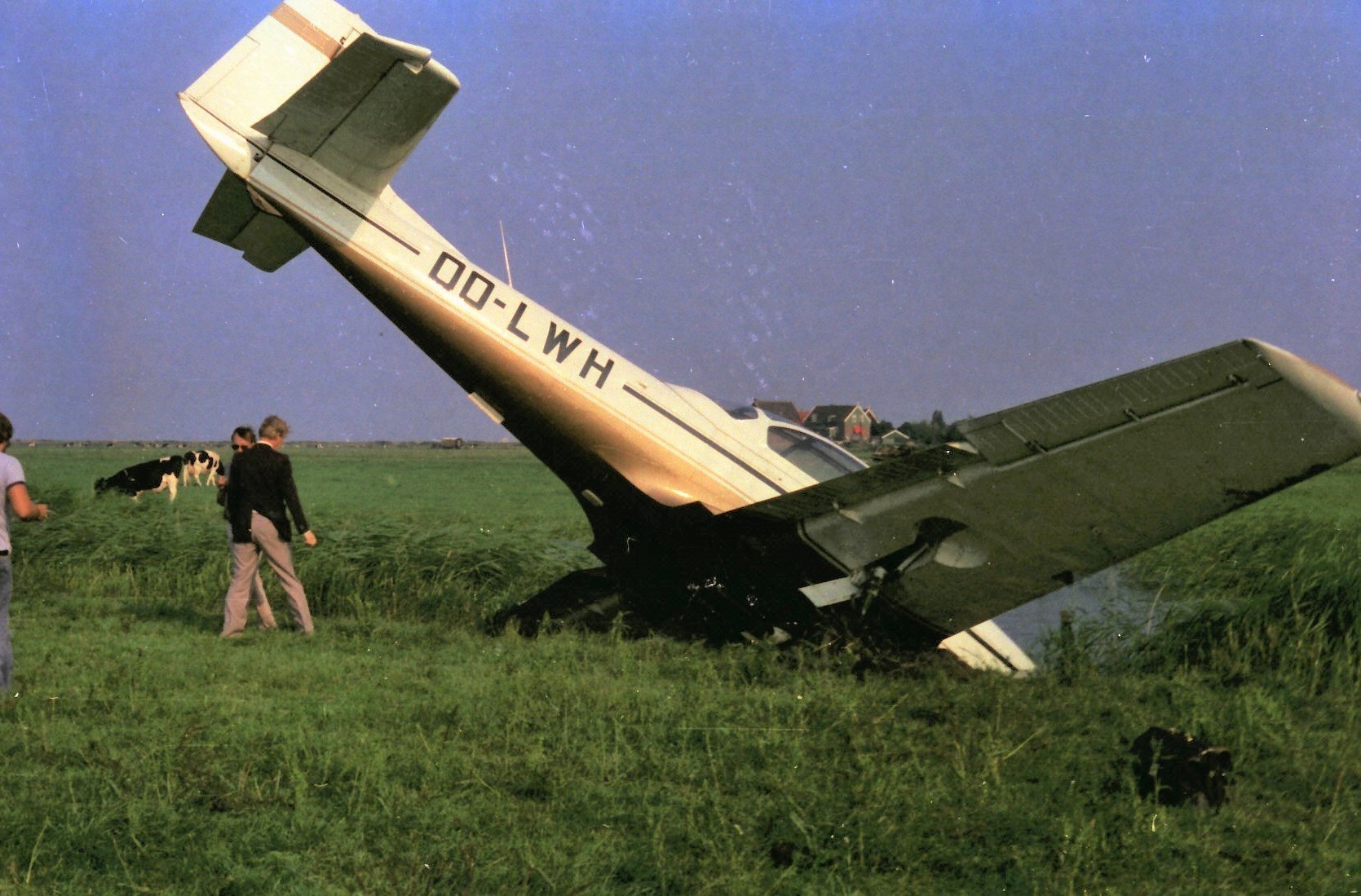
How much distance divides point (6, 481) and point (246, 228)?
3.12m

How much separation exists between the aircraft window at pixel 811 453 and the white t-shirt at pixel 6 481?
5204mm

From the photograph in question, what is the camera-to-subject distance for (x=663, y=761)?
5086 mm

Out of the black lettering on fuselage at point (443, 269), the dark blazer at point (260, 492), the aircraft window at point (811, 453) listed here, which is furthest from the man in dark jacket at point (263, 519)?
the aircraft window at point (811, 453)

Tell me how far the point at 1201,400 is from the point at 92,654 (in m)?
7.43

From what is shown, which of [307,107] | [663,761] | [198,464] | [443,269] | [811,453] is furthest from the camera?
[198,464]

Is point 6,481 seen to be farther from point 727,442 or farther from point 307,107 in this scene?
point 727,442

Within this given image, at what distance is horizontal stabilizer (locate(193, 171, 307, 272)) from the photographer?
8.76 m

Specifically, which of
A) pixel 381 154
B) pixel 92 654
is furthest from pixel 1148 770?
pixel 92 654

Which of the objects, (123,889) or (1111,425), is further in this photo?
(1111,425)

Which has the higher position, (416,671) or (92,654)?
(416,671)

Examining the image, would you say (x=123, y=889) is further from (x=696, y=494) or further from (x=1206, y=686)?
(x=1206, y=686)

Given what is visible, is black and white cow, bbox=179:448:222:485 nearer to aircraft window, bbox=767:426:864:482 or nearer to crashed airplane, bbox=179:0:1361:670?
crashed airplane, bbox=179:0:1361:670

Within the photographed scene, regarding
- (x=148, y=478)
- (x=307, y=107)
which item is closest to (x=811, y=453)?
(x=307, y=107)

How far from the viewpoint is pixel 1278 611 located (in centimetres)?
833
